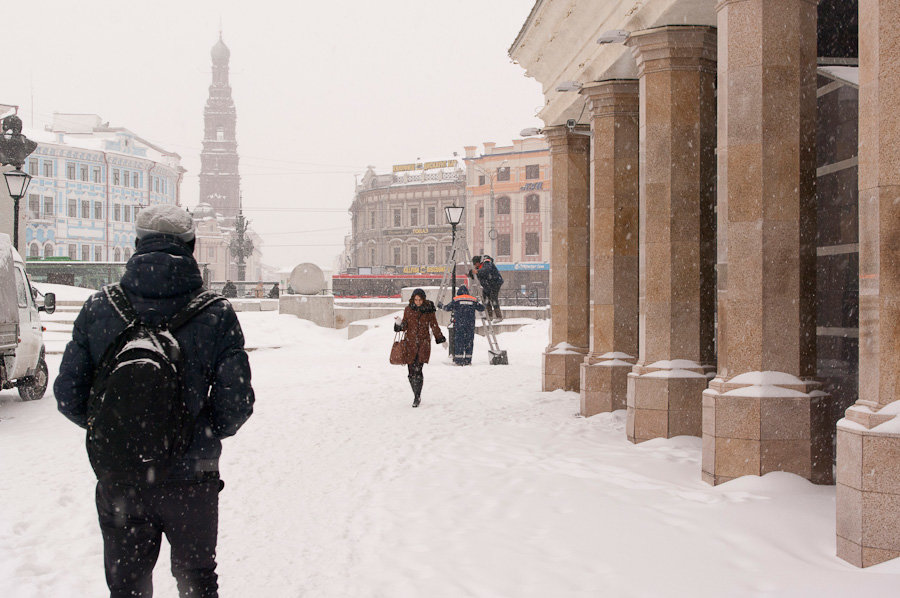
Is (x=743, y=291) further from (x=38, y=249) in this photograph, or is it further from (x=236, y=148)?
(x=236, y=148)

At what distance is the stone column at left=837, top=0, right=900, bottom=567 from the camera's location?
13.4 ft

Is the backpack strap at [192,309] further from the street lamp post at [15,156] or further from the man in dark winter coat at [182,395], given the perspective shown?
the street lamp post at [15,156]

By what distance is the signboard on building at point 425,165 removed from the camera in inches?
2493

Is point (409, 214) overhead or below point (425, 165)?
below

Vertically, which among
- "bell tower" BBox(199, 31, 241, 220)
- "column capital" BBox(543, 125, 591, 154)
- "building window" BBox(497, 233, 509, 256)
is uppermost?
"bell tower" BBox(199, 31, 241, 220)

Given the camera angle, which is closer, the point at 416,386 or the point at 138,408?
the point at 138,408

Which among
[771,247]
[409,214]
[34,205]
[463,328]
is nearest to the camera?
[771,247]

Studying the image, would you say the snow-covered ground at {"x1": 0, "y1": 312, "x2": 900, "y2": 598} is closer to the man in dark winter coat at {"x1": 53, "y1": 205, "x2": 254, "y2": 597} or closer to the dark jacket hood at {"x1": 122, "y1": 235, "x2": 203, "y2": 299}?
the man in dark winter coat at {"x1": 53, "y1": 205, "x2": 254, "y2": 597}

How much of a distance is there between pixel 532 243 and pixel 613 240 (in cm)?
4616

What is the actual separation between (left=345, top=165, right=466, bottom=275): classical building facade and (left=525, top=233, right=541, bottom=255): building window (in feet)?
25.4

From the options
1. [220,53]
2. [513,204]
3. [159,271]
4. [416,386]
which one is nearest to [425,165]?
[513,204]

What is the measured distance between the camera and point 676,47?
24.7 feet

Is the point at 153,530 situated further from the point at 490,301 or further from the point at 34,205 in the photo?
the point at 34,205

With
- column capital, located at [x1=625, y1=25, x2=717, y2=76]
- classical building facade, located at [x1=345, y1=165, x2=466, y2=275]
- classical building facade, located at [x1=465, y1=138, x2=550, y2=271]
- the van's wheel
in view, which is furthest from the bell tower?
column capital, located at [x1=625, y1=25, x2=717, y2=76]
